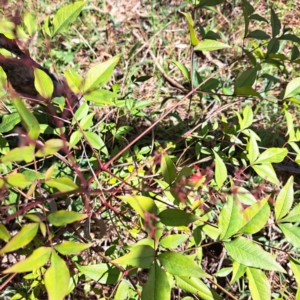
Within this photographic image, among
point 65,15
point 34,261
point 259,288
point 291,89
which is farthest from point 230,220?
point 65,15

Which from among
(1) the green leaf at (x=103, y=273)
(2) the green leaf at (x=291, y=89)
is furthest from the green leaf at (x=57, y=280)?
(2) the green leaf at (x=291, y=89)

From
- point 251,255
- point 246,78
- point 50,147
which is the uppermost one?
point 50,147

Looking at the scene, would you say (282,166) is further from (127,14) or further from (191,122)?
(127,14)

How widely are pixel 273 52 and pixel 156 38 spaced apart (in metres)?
1.38

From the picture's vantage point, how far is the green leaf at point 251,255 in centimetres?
87

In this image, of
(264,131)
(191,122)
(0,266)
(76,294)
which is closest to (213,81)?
(191,122)

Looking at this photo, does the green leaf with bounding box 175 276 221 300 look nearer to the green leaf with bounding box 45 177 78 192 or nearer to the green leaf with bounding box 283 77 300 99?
the green leaf with bounding box 45 177 78 192

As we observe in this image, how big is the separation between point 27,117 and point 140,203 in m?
0.30

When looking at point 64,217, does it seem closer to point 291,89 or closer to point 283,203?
point 283,203

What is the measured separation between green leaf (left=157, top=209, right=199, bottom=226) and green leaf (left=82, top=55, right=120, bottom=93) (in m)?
0.42

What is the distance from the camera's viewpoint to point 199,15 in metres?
2.62

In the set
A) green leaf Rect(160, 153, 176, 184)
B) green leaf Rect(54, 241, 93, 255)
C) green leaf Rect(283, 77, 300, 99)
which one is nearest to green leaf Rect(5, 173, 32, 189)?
green leaf Rect(54, 241, 93, 255)

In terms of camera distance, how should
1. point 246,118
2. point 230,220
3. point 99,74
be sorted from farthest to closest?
point 246,118
point 99,74
point 230,220

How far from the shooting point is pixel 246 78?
115 centimetres
